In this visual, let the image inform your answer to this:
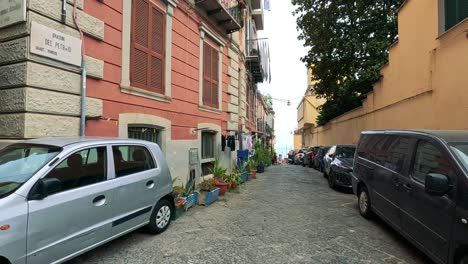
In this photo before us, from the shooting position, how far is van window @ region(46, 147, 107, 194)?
157 inches

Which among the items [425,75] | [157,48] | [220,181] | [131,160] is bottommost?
[220,181]

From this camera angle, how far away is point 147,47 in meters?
8.42

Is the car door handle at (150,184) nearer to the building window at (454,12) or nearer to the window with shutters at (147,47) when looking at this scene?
the window with shutters at (147,47)

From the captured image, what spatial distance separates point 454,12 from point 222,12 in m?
6.99

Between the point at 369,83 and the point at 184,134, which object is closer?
the point at 184,134

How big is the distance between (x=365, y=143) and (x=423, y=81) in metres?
3.75

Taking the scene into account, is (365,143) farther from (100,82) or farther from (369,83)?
(369,83)

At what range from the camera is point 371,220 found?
6.85 meters

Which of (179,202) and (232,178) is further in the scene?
(232,178)

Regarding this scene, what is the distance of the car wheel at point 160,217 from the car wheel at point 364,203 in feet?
12.7

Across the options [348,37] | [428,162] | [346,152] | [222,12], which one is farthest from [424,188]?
[348,37]

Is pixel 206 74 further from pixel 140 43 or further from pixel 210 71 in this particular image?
pixel 140 43

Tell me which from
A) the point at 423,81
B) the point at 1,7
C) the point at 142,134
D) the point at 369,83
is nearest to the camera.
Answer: the point at 1,7

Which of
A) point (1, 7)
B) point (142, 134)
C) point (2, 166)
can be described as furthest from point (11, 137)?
point (142, 134)
